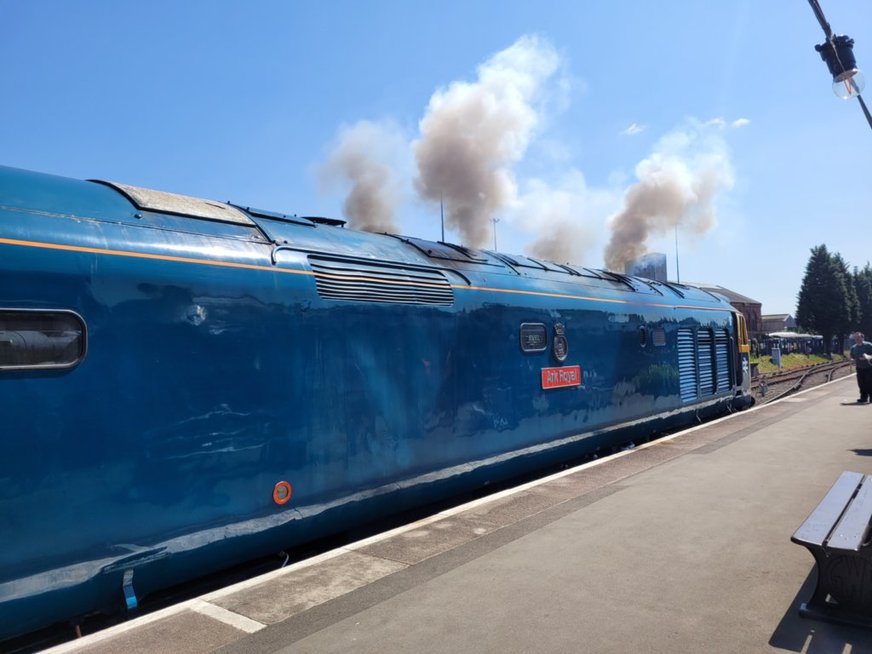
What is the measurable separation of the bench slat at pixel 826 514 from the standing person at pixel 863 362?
10.4 meters

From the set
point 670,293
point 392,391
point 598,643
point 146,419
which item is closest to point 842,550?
point 598,643

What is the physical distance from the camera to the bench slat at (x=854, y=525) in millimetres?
3486

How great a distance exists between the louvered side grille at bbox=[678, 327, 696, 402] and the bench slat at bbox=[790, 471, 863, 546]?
6.49 metres

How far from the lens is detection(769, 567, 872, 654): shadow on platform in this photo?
10.8 ft

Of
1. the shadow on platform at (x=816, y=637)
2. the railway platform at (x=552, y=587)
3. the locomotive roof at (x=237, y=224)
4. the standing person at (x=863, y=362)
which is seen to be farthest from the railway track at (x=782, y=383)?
the shadow on platform at (x=816, y=637)

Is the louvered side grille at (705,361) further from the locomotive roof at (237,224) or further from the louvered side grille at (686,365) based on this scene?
the locomotive roof at (237,224)

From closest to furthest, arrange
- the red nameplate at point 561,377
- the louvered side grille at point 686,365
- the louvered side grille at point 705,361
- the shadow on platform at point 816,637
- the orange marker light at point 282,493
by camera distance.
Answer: the shadow on platform at point 816,637 → the orange marker light at point 282,493 → the red nameplate at point 561,377 → the louvered side grille at point 686,365 → the louvered side grille at point 705,361

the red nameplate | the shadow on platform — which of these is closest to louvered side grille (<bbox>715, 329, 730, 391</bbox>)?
the red nameplate

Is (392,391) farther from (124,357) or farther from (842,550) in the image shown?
(842,550)

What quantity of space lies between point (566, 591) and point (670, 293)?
28.7ft

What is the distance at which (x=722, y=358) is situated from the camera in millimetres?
13438

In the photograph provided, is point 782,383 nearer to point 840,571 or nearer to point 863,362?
point 863,362

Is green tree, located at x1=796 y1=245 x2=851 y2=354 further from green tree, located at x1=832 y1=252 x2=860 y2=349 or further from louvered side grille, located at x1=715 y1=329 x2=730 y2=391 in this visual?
louvered side grille, located at x1=715 y1=329 x2=730 y2=391

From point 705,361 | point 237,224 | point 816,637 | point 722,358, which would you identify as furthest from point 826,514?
point 722,358
